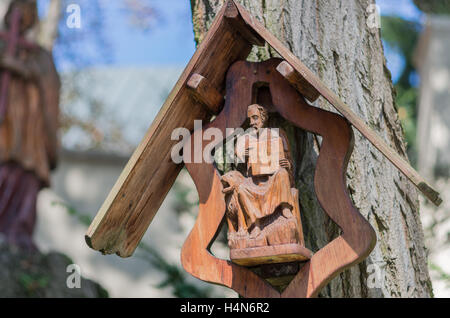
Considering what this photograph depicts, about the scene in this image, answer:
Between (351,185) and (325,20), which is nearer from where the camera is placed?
(351,185)

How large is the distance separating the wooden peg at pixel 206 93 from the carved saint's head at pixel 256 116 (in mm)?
201

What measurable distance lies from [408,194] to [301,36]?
0.86m

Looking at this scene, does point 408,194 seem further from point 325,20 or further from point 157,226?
point 157,226

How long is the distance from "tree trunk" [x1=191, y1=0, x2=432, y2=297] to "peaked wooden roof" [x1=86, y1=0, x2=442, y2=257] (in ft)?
1.03

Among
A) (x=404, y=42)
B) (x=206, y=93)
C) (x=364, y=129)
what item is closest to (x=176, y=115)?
(x=206, y=93)

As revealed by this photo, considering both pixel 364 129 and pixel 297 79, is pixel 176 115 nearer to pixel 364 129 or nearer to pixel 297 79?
pixel 297 79

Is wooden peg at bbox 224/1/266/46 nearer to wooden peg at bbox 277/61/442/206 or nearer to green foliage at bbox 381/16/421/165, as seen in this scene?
wooden peg at bbox 277/61/442/206

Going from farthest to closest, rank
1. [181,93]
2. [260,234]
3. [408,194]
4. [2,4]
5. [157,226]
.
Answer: [2,4]
[157,226]
[408,194]
[181,93]
[260,234]

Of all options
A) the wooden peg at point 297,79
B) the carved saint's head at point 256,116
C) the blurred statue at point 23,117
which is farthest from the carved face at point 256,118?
the blurred statue at point 23,117

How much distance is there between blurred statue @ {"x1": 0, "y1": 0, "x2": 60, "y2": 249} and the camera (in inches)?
259

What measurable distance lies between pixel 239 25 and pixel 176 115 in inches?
17.1

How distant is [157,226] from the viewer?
32.8 feet

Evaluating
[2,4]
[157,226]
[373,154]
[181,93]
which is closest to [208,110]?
[181,93]

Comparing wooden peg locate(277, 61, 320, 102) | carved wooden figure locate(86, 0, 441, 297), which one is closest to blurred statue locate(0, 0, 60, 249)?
carved wooden figure locate(86, 0, 441, 297)
